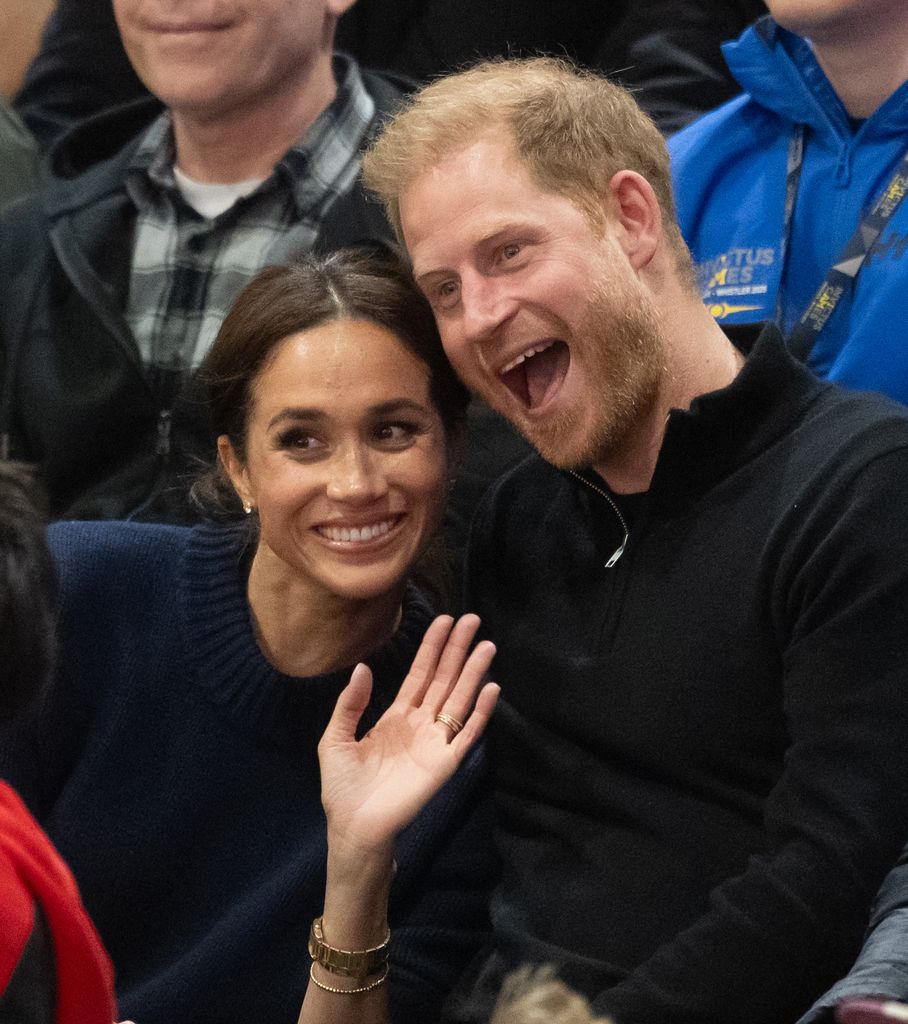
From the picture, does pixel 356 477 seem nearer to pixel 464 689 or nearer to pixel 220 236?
pixel 464 689

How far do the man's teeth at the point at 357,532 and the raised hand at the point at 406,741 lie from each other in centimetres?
16

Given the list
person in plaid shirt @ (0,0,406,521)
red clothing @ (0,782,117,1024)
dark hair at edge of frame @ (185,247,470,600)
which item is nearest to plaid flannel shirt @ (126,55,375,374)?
person in plaid shirt @ (0,0,406,521)

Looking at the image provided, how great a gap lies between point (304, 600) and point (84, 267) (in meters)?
0.74

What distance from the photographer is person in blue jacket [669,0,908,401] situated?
1740mm

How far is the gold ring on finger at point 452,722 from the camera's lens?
5.20ft

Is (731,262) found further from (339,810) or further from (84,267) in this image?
(84,267)

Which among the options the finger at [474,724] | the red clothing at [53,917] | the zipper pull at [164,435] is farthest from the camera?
the zipper pull at [164,435]

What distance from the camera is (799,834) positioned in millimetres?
1389

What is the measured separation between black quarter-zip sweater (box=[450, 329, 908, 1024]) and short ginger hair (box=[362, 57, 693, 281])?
0.82ft

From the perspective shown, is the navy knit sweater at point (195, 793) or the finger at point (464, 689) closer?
the finger at point (464, 689)

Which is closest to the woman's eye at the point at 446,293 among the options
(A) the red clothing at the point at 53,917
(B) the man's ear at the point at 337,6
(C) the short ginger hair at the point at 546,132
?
(C) the short ginger hair at the point at 546,132

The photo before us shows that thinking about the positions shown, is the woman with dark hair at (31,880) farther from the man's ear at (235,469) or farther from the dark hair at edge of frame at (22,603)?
the man's ear at (235,469)

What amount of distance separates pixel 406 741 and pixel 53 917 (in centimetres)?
47

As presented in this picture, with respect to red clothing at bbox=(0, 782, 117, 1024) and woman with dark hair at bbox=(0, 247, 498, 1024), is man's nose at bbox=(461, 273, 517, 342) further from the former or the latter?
red clothing at bbox=(0, 782, 117, 1024)
